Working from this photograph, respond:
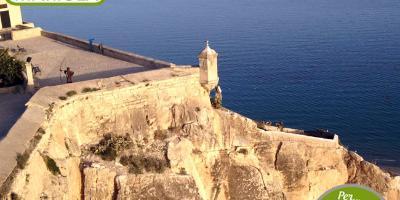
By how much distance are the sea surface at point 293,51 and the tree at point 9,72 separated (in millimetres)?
20042

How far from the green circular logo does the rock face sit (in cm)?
634

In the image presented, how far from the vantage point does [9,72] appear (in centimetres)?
1752

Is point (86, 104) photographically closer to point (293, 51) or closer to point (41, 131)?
point (41, 131)

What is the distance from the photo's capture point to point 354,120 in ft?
114

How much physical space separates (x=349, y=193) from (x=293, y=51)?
132 ft

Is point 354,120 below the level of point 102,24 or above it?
below

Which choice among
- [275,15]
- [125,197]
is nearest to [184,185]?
[125,197]

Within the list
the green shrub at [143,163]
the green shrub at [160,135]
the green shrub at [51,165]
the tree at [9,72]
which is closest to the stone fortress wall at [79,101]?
the green shrub at [51,165]

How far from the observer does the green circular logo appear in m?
7.53

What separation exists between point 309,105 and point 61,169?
2660 centimetres

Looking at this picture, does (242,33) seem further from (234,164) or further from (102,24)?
(234,164)

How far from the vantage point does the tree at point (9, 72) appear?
57.0ft

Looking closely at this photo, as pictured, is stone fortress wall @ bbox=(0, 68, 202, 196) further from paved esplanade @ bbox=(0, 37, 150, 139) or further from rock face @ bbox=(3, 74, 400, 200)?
paved esplanade @ bbox=(0, 37, 150, 139)

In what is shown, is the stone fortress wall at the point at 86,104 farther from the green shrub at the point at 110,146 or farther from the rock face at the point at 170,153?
the green shrub at the point at 110,146
